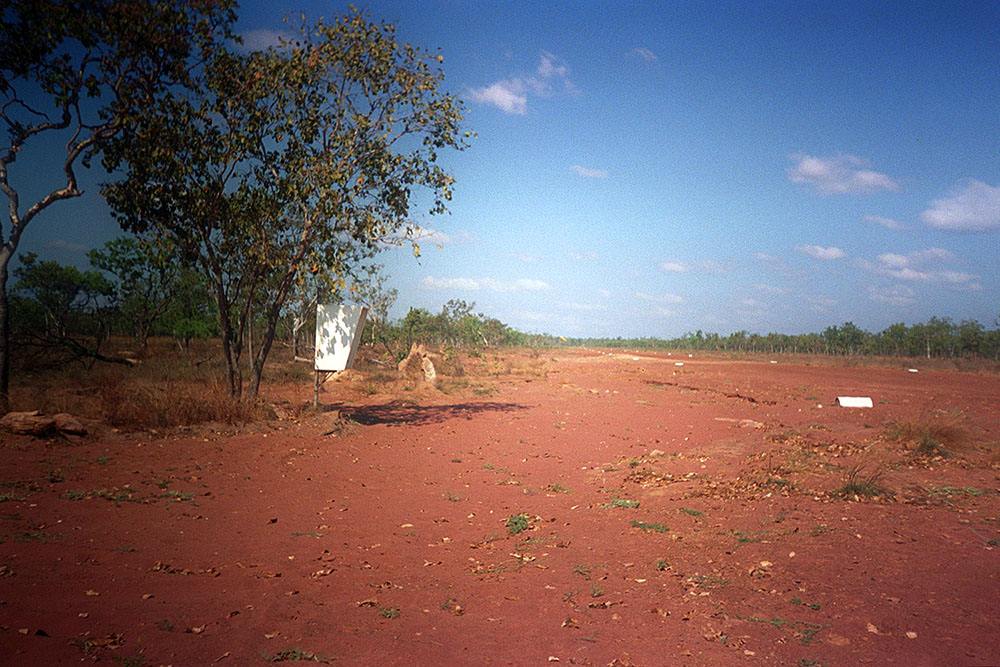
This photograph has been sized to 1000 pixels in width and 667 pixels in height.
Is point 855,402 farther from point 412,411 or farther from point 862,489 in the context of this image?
point 412,411

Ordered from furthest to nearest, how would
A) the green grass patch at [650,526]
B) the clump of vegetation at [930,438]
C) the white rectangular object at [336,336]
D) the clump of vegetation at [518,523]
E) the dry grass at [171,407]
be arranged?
the white rectangular object at [336,336], the dry grass at [171,407], the clump of vegetation at [930,438], the clump of vegetation at [518,523], the green grass patch at [650,526]

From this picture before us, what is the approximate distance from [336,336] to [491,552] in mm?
8748

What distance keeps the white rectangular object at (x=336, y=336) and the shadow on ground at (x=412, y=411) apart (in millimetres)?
1960

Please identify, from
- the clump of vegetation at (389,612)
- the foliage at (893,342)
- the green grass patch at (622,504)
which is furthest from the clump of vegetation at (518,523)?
the foliage at (893,342)

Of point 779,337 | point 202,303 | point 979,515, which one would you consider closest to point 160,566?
point 979,515

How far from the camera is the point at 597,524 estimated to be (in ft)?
24.0

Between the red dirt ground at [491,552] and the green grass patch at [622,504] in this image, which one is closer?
the red dirt ground at [491,552]

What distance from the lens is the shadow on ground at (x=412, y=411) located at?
15516mm

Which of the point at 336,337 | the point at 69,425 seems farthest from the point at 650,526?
the point at 69,425

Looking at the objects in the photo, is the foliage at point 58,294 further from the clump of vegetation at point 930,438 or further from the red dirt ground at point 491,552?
the clump of vegetation at point 930,438

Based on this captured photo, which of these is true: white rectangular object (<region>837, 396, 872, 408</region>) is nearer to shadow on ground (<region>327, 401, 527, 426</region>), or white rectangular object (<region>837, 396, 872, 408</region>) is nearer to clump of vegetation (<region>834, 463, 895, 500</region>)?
Answer: shadow on ground (<region>327, 401, 527, 426</region>)

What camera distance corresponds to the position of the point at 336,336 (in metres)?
13.8

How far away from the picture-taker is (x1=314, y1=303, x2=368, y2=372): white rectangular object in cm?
1373

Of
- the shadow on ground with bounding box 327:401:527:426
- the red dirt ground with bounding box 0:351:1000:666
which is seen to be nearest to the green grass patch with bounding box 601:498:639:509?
the red dirt ground with bounding box 0:351:1000:666
